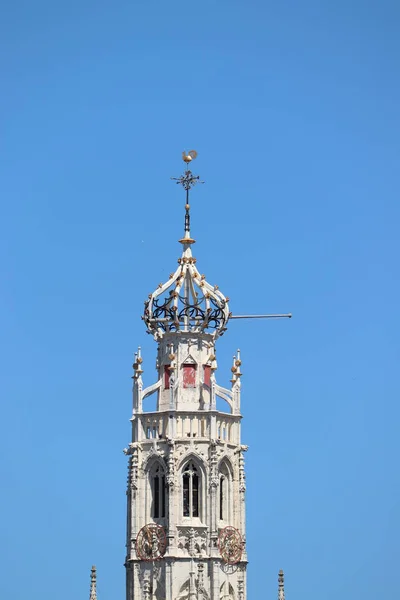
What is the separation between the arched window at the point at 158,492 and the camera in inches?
6639

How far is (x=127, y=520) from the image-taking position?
17000cm

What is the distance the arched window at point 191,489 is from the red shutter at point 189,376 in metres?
4.93

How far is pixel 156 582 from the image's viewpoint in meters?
168

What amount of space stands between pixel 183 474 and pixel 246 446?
4654mm

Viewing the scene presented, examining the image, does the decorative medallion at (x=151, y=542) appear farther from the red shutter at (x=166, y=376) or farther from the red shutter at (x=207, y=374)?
the red shutter at (x=207, y=374)

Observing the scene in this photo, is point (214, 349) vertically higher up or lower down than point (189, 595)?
higher up

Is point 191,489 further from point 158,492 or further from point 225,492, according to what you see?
point 225,492

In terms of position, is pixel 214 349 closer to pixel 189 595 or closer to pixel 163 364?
pixel 163 364

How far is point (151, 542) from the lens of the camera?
168 meters

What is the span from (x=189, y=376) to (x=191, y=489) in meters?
6.89

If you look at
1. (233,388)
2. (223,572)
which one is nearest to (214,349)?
(233,388)

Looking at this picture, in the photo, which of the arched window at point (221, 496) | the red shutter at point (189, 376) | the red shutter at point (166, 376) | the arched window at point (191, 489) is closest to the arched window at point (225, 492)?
the arched window at point (221, 496)

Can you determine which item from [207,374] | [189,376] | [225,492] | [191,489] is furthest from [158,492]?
[207,374]

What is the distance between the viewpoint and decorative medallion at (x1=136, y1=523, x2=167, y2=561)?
167625 mm
